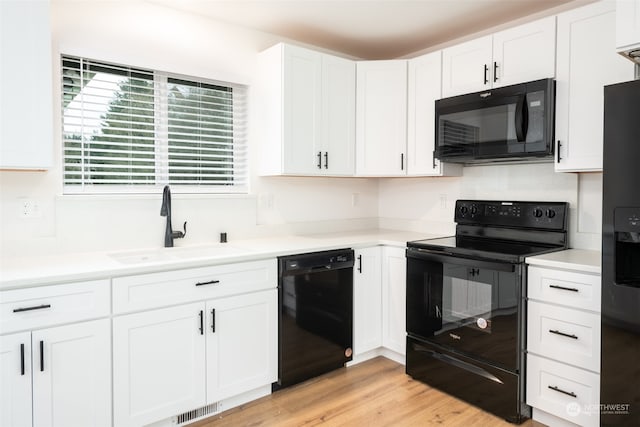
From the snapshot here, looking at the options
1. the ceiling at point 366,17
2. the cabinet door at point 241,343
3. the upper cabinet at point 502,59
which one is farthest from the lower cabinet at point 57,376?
the upper cabinet at point 502,59

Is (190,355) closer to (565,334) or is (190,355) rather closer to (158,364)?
(158,364)

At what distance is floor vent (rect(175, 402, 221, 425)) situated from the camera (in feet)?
7.29

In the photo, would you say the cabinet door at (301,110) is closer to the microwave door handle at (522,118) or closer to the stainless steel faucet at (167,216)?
the stainless steel faucet at (167,216)

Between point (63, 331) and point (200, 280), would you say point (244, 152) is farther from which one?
point (63, 331)

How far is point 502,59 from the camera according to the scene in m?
2.57

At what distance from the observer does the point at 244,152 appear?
307 cm

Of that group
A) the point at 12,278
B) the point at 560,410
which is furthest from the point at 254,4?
the point at 560,410

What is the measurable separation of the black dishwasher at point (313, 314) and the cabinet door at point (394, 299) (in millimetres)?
296

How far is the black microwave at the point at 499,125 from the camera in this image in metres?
2.36

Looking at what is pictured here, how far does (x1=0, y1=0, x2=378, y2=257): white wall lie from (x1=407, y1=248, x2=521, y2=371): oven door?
1084 mm

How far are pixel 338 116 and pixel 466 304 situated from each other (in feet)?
5.21

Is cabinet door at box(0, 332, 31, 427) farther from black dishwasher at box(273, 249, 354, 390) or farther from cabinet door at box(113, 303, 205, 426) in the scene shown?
black dishwasher at box(273, 249, 354, 390)

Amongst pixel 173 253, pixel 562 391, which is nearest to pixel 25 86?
pixel 173 253

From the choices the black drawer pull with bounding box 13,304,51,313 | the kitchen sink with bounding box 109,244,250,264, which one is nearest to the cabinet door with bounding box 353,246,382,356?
the kitchen sink with bounding box 109,244,250,264
